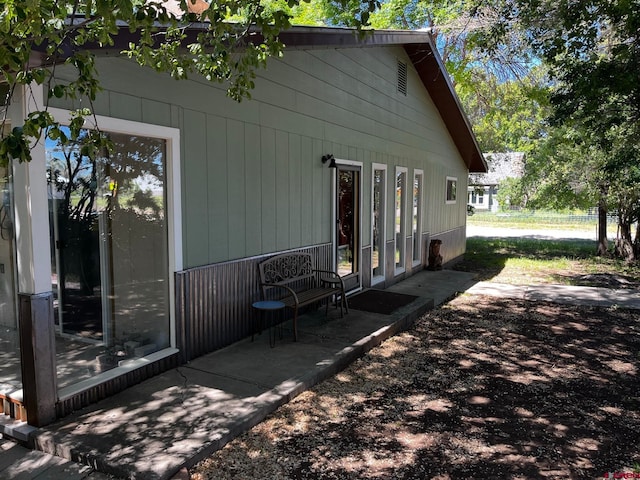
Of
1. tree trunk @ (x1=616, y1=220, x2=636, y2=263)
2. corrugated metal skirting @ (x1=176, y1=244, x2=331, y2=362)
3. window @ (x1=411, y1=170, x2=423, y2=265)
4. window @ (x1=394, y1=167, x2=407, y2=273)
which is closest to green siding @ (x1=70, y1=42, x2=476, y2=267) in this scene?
corrugated metal skirting @ (x1=176, y1=244, x2=331, y2=362)

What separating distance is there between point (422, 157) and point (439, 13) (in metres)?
5.89

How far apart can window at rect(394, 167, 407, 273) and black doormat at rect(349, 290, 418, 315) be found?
1732 millimetres

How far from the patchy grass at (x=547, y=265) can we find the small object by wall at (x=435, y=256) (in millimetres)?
963

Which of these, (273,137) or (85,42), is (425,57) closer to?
(273,137)

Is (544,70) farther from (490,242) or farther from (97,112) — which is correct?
(97,112)

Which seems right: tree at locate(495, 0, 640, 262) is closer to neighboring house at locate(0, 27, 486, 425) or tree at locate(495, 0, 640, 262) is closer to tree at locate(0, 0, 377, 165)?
neighboring house at locate(0, 27, 486, 425)

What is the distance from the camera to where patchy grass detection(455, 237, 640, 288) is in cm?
1023

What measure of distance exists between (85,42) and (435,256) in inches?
352

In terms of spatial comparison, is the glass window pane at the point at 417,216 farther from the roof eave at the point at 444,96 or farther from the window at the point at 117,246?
the window at the point at 117,246

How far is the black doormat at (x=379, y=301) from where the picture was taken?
6.67 m

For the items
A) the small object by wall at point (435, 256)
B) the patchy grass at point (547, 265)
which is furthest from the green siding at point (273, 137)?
the patchy grass at point (547, 265)

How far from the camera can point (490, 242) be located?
18609 mm

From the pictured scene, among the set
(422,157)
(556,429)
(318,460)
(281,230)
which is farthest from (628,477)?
(422,157)

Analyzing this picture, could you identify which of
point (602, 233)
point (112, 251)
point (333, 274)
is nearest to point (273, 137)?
point (333, 274)
